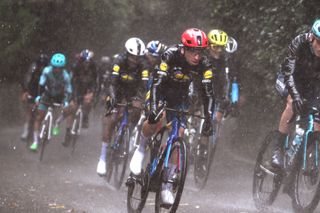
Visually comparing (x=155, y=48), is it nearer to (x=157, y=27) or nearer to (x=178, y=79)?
(x=178, y=79)

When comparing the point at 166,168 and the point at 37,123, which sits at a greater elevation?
the point at 37,123

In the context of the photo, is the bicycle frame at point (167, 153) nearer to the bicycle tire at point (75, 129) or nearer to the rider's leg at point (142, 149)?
the rider's leg at point (142, 149)

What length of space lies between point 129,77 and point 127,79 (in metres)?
0.05

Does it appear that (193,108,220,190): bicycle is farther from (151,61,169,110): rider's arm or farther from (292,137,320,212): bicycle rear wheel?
(151,61,169,110): rider's arm

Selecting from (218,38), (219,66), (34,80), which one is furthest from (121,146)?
(34,80)

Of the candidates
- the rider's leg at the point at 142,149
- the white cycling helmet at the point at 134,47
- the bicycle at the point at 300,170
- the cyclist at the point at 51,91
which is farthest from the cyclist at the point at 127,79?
the bicycle at the point at 300,170

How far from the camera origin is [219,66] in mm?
11438

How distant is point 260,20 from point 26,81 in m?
5.43

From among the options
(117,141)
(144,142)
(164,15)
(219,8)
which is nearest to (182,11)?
(164,15)

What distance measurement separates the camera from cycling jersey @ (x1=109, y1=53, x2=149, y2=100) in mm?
11109

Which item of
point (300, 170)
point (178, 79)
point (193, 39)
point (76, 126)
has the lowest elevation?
point (300, 170)

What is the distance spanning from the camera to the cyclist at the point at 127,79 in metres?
10.9

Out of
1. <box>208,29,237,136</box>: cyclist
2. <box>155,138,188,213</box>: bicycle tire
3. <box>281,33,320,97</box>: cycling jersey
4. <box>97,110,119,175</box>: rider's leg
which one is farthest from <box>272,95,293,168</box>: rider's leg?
<box>97,110,119,175</box>: rider's leg

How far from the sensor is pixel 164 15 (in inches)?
1158
